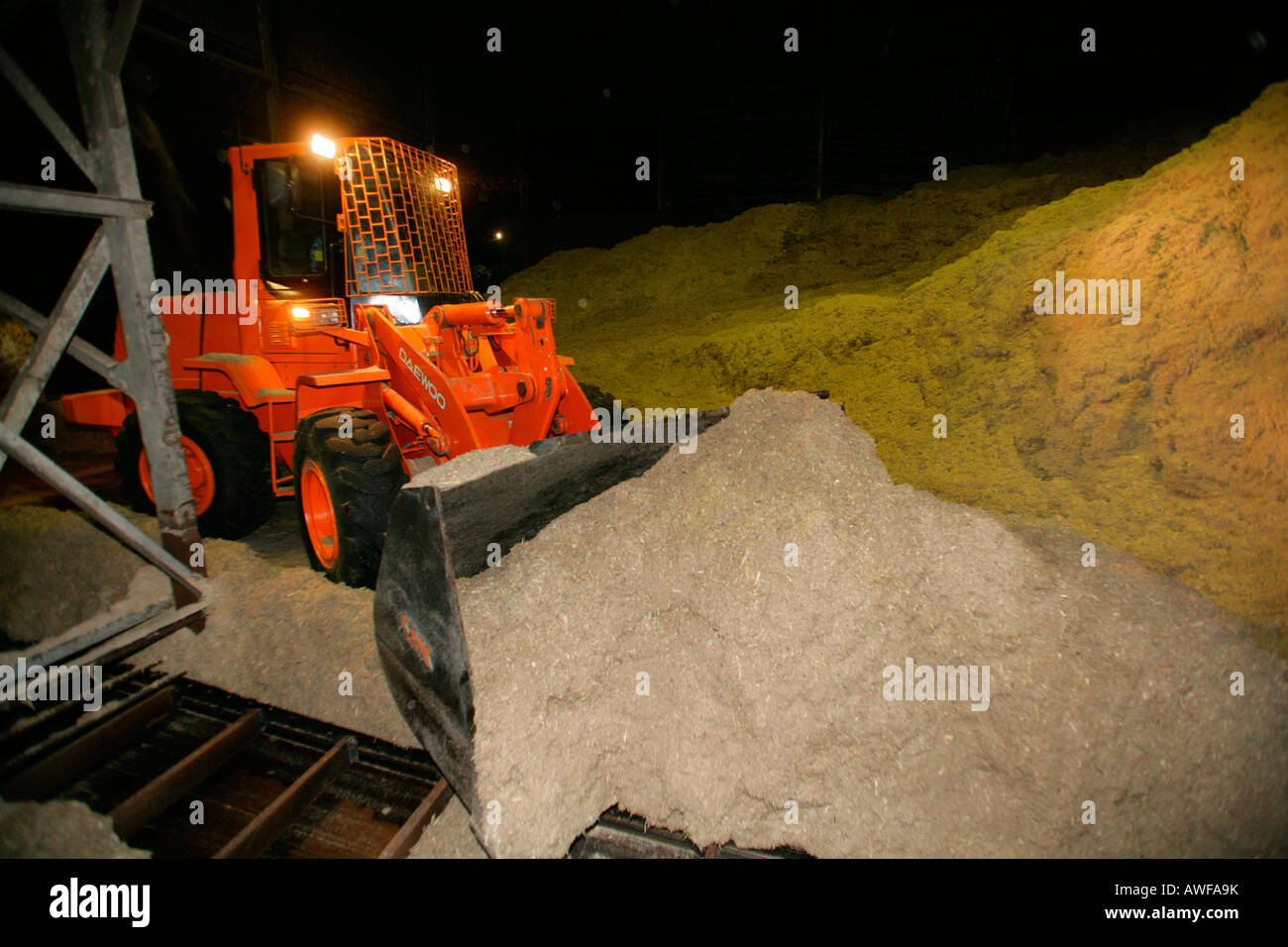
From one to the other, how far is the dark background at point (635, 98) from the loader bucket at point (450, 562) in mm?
3206

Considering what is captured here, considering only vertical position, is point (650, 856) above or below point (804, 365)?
below

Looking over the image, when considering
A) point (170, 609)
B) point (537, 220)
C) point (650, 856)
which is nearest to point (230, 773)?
point (170, 609)

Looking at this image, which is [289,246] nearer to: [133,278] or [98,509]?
[133,278]

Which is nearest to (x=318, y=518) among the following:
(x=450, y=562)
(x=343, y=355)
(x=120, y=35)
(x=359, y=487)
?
(x=359, y=487)

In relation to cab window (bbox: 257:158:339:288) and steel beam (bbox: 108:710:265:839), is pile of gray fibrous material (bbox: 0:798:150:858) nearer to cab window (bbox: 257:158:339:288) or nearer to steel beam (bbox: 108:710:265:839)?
steel beam (bbox: 108:710:265:839)

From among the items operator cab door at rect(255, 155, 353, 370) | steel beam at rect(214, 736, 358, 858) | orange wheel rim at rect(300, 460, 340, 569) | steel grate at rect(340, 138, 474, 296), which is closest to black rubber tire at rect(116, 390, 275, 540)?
operator cab door at rect(255, 155, 353, 370)

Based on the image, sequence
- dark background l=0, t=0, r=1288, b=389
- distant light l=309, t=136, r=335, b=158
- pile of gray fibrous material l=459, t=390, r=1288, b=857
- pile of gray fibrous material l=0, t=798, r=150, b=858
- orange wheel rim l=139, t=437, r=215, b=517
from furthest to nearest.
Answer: dark background l=0, t=0, r=1288, b=389, orange wheel rim l=139, t=437, r=215, b=517, distant light l=309, t=136, r=335, b=158, pile of gray fibrous material l=459, t=390, r=1288, b=857, pile of gray fibrous material l=0, t=798, r=150, b=858

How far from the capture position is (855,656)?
2082 mm

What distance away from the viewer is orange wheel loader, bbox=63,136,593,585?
9.91 ft

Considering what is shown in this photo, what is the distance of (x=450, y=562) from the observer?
6.47ft

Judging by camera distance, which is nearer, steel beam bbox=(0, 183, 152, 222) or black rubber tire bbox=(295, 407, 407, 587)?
steel beam bbox=(0, 183, 152, 222)

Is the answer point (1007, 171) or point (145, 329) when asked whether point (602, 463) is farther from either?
point (1007, 171)

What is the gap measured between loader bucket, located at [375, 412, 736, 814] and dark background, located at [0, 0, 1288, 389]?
3.21m

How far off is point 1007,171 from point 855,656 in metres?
6.60
